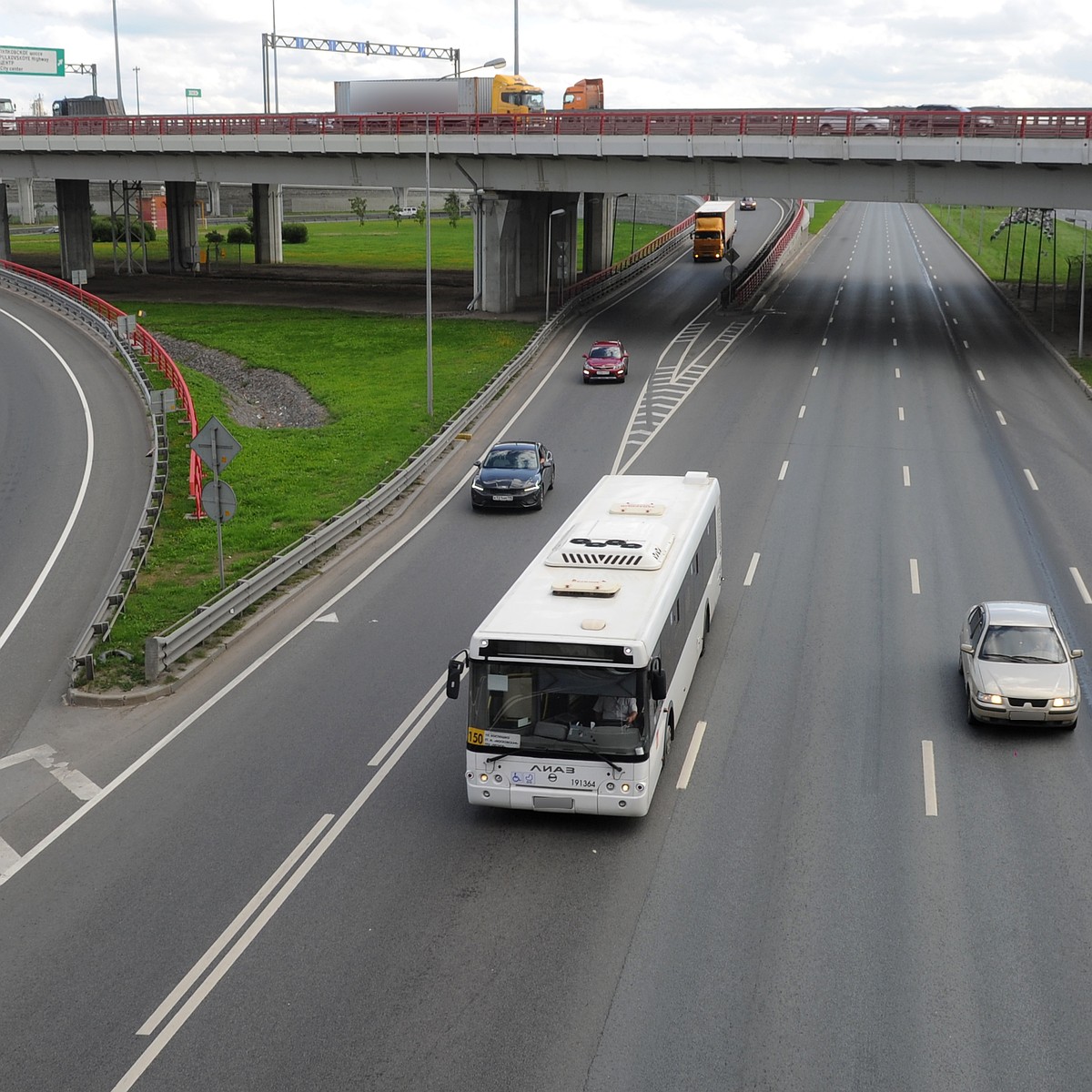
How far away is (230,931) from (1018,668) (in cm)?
1120

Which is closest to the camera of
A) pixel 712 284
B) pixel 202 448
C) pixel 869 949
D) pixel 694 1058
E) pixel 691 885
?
pixel 694 1058

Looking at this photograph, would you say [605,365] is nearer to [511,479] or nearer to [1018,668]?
[511,479]

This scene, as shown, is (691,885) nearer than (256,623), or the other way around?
(691,885)

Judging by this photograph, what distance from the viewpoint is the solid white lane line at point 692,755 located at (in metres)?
16.4

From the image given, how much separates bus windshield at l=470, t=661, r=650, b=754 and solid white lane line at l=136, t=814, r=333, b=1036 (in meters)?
2.32

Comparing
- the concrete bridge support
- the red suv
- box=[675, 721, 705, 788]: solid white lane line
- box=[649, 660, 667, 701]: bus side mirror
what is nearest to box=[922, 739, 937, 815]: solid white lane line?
box=[675, 721, 705, 788]: solid white lane line

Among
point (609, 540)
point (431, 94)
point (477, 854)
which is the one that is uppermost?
point (431, 94)

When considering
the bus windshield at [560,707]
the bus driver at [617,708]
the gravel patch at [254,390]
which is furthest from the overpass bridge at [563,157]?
the bus driver at [617,708]

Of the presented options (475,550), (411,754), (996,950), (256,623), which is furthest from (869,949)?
(475,550)

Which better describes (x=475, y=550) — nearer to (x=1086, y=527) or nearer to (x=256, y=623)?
(x=256, y=623)

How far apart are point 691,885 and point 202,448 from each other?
509 inches

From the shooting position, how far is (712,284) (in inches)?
2977

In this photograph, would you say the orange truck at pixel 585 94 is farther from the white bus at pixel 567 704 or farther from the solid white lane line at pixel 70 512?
the white bus at pixel 567 704

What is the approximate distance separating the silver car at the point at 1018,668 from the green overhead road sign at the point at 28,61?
5595 inches
